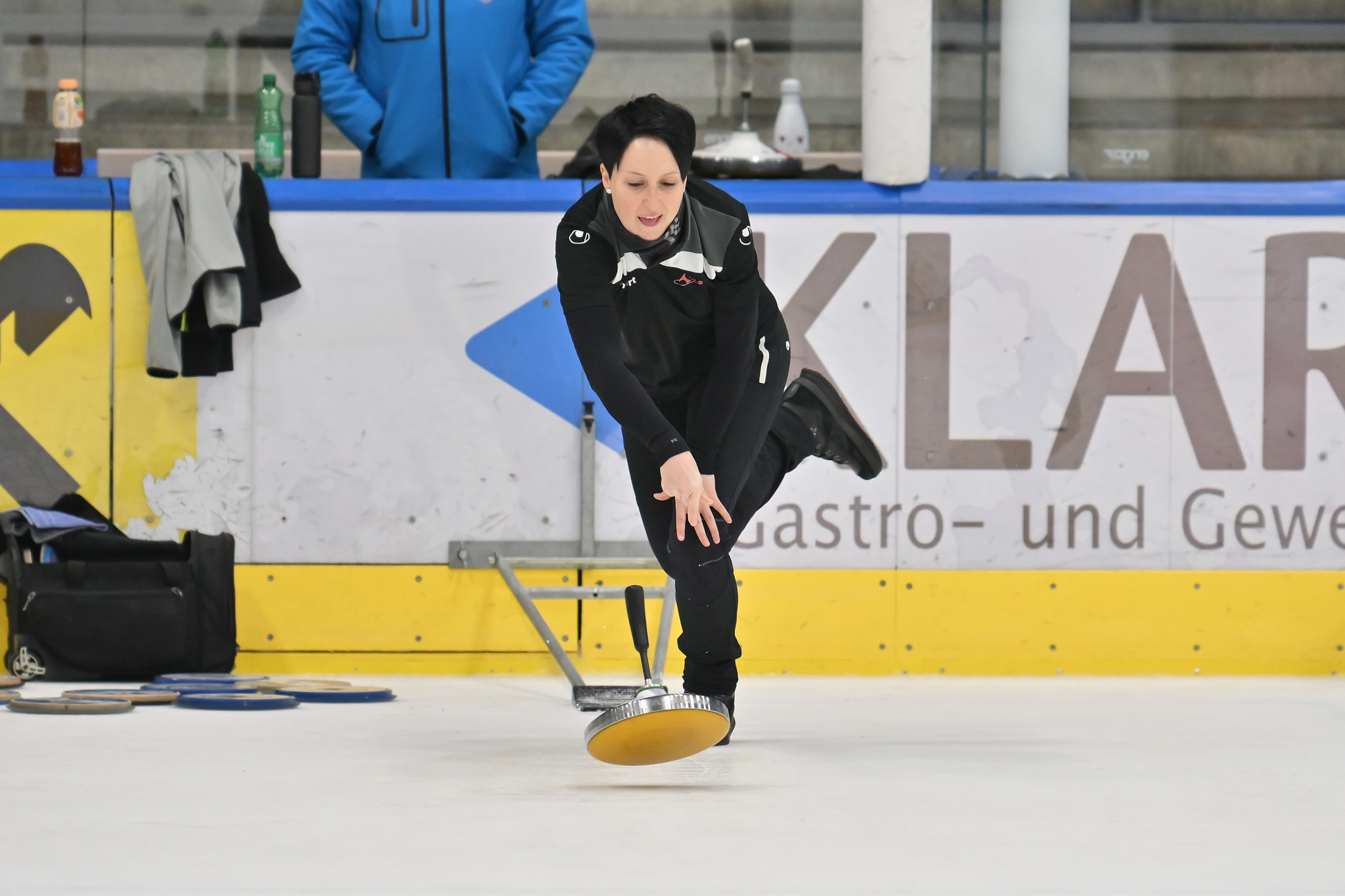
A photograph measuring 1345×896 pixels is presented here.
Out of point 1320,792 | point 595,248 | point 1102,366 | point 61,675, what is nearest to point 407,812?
point 595,248

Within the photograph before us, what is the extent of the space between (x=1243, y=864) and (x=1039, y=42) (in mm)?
3585

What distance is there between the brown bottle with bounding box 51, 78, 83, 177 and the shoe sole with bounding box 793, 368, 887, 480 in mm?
2620

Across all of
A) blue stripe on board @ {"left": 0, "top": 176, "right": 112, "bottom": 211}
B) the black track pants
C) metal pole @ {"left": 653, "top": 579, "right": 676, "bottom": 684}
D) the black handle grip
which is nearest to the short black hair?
the black track pants

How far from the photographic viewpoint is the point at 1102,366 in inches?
187

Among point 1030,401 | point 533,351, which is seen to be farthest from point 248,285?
point 1030,401

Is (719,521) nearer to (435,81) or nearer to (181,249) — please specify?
(181,249)

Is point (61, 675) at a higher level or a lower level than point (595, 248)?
lower

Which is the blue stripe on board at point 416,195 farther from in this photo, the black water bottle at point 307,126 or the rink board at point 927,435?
the black water bottle at point 307,126

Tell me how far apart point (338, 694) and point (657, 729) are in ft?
5.16

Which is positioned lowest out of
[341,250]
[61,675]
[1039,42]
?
[61,675]

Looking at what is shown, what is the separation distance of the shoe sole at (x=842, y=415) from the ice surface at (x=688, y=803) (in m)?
0.64

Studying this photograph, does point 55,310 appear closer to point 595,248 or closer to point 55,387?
point 55,387

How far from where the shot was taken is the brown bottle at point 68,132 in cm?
503

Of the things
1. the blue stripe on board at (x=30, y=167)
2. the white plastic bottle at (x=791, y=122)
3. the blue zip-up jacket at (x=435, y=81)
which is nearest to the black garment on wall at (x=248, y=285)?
the blue zip-up jacket at (x=435, y=81)
